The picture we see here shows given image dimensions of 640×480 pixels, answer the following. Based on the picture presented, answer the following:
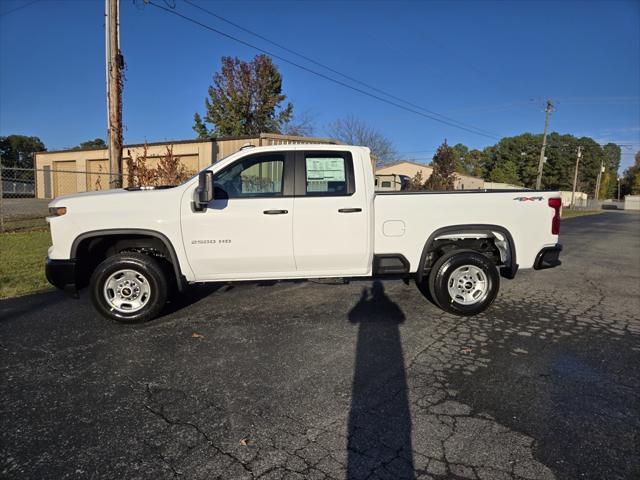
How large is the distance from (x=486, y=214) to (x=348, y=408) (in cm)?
326

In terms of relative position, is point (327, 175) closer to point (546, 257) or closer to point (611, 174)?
point (546, 257)

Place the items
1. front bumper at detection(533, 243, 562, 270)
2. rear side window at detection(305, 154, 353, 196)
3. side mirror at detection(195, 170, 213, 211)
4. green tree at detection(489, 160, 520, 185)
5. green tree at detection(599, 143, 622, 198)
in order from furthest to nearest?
green tree at detection(599, 143, 622, 198) → green tree at detection(489, 160, 520, 185) → front bumper at detection(533, 243, 562, 270) → rear side window at detection(305, 154, 353, 196) → side mirror at detection(195, 170, 213, 211)

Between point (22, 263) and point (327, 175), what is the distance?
661cm

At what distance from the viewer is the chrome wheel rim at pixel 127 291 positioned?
4777mm

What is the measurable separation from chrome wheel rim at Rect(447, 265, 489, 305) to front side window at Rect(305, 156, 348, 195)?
6.10 ft

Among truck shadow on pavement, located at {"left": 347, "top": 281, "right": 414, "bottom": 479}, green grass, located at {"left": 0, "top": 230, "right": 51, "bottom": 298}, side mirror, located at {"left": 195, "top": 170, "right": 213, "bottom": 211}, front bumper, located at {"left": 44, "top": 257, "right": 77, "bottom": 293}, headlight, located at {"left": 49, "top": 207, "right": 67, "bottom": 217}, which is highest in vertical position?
side mirror, located at {"left": 195, "top": 170, "right": 213, "bottom": 211}

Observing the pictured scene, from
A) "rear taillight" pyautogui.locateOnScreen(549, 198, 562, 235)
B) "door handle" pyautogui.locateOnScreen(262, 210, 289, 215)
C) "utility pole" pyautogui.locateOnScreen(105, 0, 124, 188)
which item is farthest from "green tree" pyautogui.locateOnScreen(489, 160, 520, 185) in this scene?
"door handle" pyautogui.locateOnScreen(262, 210, 289, 215)

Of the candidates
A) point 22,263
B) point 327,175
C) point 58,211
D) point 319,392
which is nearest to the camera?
point 319,392

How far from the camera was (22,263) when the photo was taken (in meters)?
7.81

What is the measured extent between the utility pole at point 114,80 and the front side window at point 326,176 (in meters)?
6.87

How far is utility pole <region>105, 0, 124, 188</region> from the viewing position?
9.54 metres

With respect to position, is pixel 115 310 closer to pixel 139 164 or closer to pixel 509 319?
pixel 509 319

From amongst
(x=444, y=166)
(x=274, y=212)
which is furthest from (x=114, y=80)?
(x=444, y=166)

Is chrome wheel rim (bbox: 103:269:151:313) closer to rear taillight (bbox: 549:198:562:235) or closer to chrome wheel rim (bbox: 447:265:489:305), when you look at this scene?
chrome wheel rim (bbox: 447:265:489:305)
